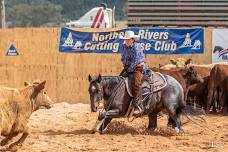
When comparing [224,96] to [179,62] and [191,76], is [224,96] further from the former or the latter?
[191,76]

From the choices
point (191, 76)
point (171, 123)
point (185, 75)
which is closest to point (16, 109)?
point (171, 123)

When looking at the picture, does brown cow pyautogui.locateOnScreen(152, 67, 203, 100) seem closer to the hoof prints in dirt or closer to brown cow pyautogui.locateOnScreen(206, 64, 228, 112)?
brown cow pyautogui.locateOnScreen(206, 64, 228, 112)

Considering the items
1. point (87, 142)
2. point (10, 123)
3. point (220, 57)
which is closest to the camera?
point (10, 123)

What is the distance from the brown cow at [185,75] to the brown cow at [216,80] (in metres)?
1.27

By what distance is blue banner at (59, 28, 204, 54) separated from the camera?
62.3ft

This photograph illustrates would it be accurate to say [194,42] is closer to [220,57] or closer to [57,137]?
[220,57]

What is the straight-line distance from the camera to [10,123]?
10.7 meters

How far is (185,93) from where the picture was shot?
1598cm

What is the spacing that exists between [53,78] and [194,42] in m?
4.52

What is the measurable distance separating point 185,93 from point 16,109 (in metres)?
6.18

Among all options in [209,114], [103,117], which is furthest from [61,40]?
[103,117]

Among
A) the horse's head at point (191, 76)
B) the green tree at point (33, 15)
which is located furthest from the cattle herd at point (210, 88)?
the green tree at point (33, 15)

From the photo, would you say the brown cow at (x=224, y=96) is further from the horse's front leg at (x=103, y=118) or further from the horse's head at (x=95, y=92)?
the horse's head at (x=95, y=92)

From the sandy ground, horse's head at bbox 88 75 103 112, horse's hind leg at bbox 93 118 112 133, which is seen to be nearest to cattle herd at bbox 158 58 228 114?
the sandy ground
